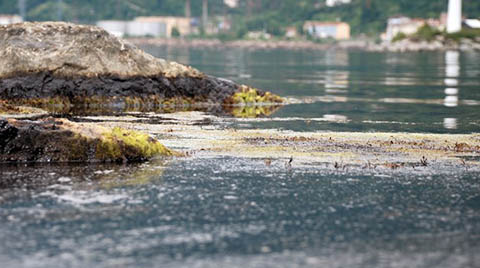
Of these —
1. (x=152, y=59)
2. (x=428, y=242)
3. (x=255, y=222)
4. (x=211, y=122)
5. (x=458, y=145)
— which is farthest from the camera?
(x=152, y=59)

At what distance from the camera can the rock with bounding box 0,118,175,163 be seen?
19.8m

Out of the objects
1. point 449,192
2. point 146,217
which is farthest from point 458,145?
point 146,217

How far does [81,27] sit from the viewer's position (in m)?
37.0

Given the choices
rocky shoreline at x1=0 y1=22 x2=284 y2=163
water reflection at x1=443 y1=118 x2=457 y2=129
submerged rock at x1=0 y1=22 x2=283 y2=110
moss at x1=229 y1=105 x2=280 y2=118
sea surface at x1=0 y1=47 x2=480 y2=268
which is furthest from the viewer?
submerged rock at x1=0 y1=22 x2=283 y2=110

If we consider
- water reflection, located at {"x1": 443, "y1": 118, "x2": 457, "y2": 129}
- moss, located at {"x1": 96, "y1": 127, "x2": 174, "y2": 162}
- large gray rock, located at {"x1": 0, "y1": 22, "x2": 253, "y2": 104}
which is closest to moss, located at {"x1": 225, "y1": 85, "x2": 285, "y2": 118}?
large gray rock, located at {"x1": 0, "y1": 22, "x2": 253, "y2": 104}

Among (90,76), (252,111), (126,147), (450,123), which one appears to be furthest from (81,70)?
(126,147)

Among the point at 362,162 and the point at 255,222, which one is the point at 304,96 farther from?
the point at 255,222

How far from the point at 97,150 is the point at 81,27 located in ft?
58.3

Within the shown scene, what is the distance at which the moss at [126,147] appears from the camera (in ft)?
65.9

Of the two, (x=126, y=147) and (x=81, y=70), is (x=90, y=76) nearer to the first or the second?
(x=81, y=70)

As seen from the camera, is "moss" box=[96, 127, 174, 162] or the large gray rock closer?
"moss" box=[96, 127, 174, 162]

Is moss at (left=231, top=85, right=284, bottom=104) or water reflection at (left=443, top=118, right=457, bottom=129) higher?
moss at (left=231, top=85, right=284, bottom=104)

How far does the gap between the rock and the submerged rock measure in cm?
1482

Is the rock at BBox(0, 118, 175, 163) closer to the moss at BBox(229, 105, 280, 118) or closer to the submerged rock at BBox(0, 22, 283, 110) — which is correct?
the moss at BBox(229, 105, 280, 118)
